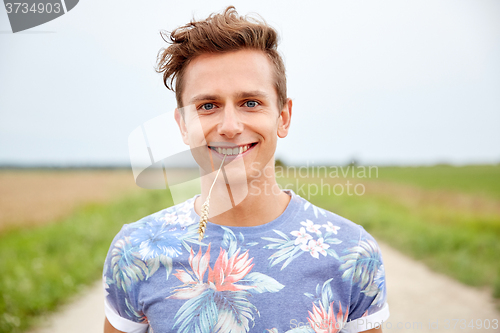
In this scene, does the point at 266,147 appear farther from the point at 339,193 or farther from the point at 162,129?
the point at 339,193

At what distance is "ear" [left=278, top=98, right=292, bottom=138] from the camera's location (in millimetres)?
2111

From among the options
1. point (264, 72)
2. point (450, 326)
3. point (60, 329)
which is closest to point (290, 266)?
point (264, 72)

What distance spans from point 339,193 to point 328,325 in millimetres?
18458

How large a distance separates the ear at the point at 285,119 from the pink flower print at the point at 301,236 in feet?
1.99

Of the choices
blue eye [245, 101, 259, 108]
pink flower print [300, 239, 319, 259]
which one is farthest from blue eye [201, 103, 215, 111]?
pink flower print [300, 239, 319, 259]

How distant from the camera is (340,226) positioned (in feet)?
6.29

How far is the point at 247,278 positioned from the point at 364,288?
0.63 metres

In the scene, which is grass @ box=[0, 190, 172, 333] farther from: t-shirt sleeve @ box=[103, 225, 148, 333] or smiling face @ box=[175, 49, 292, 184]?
smiling face @ box=[175, 49, 292, 184]

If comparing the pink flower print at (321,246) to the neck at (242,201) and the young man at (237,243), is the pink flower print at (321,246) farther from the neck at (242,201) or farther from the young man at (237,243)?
the neck at (242,201)

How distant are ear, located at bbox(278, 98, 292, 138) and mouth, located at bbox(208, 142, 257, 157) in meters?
0.32

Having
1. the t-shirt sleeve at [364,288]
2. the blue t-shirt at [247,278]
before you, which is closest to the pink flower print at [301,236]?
the blue t-shirt at [247,278]

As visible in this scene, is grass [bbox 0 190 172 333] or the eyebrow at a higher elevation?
the eyebrow

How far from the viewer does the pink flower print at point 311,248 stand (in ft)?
5.85

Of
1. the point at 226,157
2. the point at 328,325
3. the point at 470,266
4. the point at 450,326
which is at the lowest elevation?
the point at 470,266
